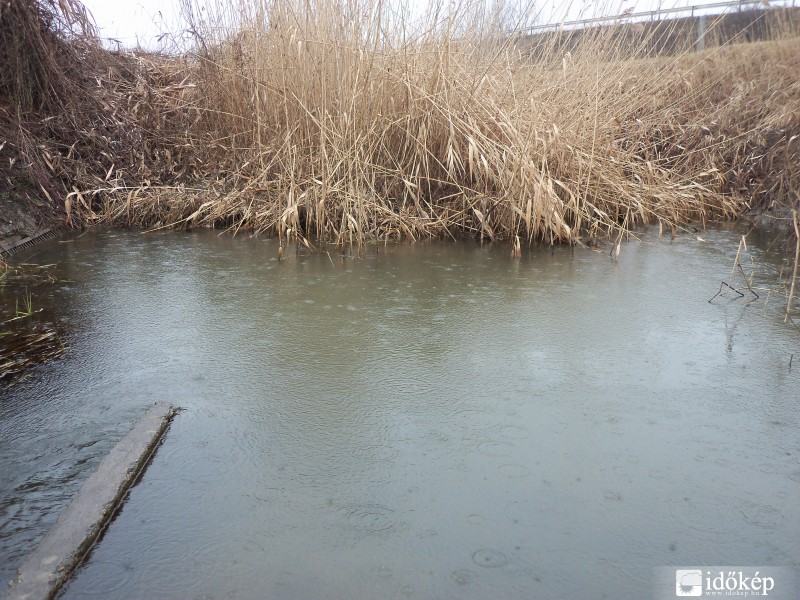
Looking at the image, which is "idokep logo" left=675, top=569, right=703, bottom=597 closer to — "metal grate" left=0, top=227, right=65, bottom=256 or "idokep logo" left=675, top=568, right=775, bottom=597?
"idokep logo" left=675, top=568, right=775, bottom=597

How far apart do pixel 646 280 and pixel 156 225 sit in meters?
2.82

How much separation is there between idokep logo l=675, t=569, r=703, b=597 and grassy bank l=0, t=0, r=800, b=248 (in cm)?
248

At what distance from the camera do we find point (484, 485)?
1312 millimetres

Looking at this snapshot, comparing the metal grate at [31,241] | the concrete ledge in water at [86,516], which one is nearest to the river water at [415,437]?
the concrete ledge in water at [86,516]

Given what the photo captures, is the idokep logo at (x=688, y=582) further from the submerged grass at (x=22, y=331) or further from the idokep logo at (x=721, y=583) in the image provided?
the submerged grass at (x=22, y=331)

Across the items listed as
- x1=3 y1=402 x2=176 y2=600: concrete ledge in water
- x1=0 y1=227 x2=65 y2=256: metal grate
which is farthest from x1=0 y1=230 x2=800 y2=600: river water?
x1=0 y1=227 x2=65 y2=256: metal grate

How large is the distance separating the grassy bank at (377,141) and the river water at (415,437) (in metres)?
1.03

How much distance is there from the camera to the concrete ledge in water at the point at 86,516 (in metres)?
1.04

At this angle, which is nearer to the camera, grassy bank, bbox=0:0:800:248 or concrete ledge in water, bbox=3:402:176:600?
concrete ledge in water, bbox=3:402:176:600

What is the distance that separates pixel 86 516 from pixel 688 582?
39.7 inches

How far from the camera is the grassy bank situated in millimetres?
3555

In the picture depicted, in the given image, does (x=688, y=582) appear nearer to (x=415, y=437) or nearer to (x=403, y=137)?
(x=415, y=437)

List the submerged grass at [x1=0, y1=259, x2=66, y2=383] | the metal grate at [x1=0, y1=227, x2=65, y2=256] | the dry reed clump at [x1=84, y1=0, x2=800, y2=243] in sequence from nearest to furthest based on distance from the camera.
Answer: the submerged grass at [x1=0, y1=259, x2=66, y2=383] → the metal grate at [x1=0, y1=227, x2=65, y2=256] → the dry reed clump at [x1=84, y1=0, x2=800, y2=243]

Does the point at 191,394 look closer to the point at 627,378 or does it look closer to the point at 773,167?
the point at 627,378
